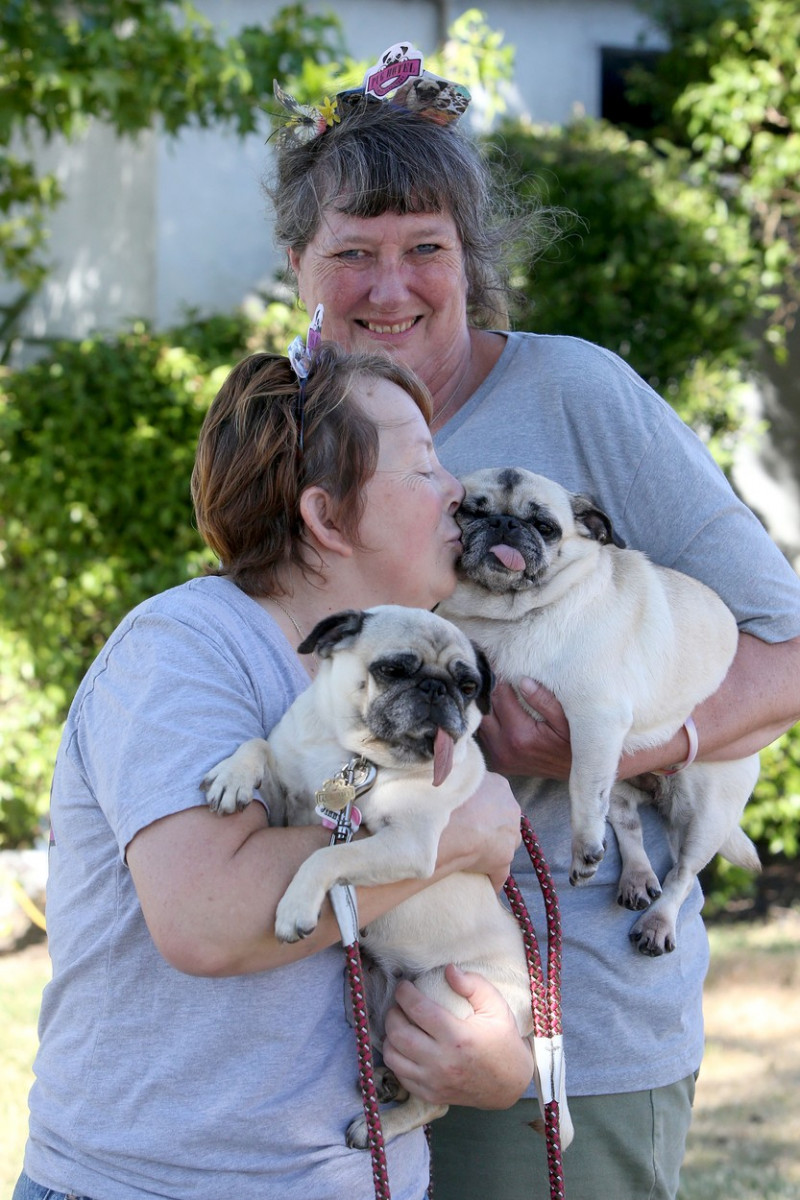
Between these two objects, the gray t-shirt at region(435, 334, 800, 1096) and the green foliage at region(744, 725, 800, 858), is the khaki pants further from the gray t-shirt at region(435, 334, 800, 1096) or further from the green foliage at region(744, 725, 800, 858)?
the green foliage at region(744, 725, 800, 858)

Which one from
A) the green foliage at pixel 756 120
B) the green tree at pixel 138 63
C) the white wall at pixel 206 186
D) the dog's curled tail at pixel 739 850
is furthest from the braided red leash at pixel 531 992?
the white wall at pixel 206 186

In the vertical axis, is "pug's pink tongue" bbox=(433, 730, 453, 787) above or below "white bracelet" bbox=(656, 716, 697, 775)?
above

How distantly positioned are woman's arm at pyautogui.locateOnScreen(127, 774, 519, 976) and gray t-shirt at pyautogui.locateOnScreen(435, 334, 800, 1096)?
82 cm

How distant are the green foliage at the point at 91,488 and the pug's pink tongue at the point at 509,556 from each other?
396 centimetres

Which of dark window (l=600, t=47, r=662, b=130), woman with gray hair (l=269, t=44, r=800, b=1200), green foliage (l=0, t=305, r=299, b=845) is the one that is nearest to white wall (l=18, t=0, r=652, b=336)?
dark window (l=600, t=47, r=662, b=130)

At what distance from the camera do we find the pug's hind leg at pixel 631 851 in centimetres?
266

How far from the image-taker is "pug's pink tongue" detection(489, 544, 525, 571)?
285 cm

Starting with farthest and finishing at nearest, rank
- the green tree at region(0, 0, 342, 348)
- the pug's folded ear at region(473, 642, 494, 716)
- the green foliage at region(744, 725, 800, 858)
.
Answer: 1. the green foliage at region(744, 725, 800, 858)
2. the green tree at region(0, 0, 342, 348)
3. the pug's folded ear at region(473, 642, 494, 716)

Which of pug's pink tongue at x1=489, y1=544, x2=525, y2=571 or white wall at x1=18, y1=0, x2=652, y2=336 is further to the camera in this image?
white wall at x1=18, y1=0, x2=652, y2=336

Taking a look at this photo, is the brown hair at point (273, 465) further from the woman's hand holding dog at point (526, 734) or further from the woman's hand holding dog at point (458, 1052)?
the woman's hand holding dog at point (458, 1052)

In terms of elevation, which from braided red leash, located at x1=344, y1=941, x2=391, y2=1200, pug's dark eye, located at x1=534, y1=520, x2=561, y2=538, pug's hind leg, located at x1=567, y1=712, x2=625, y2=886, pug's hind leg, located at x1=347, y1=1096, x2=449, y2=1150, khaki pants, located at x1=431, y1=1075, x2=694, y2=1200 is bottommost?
khaki pants, located at x1=431, y1=1075, x2=694, y2=1200

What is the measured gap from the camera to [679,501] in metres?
2.72

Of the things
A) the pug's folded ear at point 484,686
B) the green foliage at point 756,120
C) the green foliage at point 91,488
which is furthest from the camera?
the green foliage at point 756,120

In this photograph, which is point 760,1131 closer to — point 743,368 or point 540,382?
point 540,382
